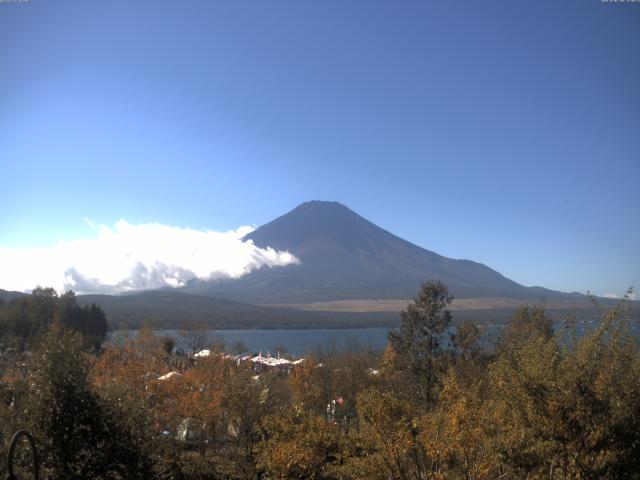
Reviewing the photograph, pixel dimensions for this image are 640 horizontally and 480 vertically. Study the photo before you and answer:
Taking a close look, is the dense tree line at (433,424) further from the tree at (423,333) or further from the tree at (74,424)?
the tree at (423,333)

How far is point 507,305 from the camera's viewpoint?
188m

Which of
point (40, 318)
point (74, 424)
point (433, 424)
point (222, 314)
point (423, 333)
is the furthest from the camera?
point (222, 314)

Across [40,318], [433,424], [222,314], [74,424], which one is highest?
[433,424]

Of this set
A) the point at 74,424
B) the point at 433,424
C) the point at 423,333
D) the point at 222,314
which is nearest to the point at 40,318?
the point at 423,333

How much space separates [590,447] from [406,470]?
303 centimetres

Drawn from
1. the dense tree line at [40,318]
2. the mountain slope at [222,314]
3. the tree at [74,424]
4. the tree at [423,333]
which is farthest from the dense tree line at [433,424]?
the mountain slope at [222,314]

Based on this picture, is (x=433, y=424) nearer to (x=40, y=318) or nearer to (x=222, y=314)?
(x=40, y=318)

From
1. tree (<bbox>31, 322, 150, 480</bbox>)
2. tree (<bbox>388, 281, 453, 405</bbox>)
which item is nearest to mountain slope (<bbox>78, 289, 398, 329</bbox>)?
tree (<bbox>388, 281, 453, 405</bbox>)

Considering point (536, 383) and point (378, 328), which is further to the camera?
point (378, 328)

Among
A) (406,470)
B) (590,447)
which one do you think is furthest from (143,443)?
(590,447)

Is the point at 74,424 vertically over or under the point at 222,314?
over

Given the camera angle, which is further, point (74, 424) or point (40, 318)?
point (40, 318)

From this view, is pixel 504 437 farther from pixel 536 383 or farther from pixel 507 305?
pixel 507 305

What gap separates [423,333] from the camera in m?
21.2
